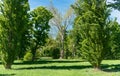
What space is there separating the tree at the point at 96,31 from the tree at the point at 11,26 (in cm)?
623

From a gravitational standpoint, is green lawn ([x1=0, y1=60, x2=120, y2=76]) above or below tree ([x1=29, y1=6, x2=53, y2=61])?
below

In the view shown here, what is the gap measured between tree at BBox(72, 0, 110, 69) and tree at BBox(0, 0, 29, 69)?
6.23 meters

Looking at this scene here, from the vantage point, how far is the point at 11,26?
27531 millimetres

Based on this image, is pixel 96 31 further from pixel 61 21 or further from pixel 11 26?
pixel 61 21

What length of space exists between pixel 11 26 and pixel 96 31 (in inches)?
321

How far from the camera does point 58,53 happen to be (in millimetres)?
66500

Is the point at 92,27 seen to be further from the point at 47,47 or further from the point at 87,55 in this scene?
the point at 47,47

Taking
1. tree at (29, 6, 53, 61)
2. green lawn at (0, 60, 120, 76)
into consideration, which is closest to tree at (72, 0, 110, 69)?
green lawn at (0, 60, 120, 76)

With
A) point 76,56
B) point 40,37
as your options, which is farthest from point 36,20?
point 76,56

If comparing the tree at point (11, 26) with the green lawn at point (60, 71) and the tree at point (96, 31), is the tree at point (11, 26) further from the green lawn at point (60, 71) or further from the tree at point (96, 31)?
the tree at point (96, 31)

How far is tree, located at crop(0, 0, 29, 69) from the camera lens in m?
27.1

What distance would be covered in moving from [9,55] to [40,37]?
2285 centimetres

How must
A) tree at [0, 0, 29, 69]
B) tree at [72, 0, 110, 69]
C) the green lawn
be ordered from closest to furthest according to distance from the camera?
the green lawn < tree at [72, 0, 110, 69] < tree at [0, 0, 29, 69]

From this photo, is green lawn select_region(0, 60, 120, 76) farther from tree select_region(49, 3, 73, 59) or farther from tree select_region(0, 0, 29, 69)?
tree select_region(49, 3, 73, 59)
